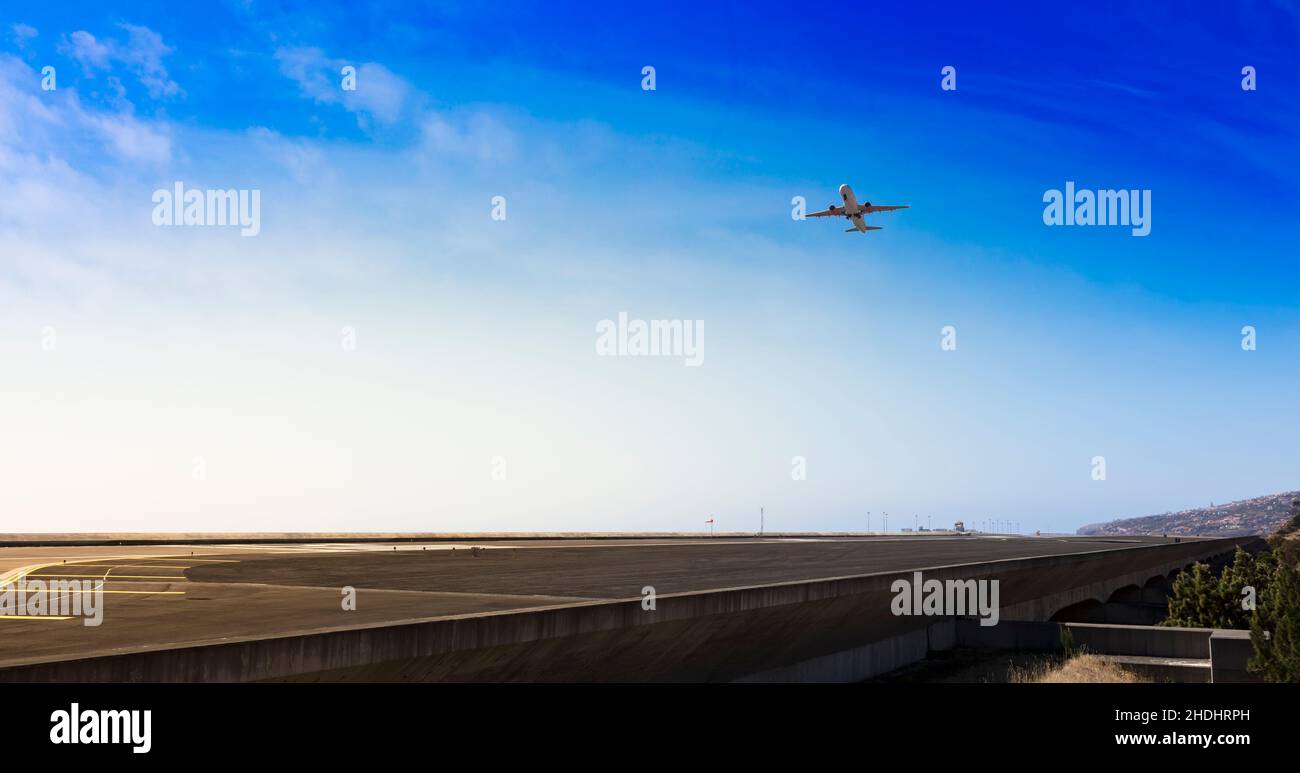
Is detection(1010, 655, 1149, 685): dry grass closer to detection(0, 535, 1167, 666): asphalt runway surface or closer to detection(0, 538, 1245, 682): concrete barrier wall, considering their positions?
detection(0, 538, 1245, 682): concrete barrier wall

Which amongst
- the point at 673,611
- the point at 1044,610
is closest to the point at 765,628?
the point at 673,611

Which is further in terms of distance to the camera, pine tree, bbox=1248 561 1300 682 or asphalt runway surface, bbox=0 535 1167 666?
pine tree, bbox=1248 561 1300 682

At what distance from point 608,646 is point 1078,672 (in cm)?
1970

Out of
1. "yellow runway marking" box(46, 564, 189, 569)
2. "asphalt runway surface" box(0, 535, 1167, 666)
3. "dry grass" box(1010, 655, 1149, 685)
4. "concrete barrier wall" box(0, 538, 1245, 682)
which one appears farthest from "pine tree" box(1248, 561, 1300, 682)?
Result: "yellow runway marking" box(46, 564, 189, 569)

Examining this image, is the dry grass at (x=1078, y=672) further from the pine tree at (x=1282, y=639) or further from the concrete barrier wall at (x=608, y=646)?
the pine tree at (x=1282, y=639)

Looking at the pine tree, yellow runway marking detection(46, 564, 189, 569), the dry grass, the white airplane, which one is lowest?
the dry grass

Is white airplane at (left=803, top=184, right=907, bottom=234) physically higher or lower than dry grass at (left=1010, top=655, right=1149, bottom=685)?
higher

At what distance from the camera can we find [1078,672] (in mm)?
29812

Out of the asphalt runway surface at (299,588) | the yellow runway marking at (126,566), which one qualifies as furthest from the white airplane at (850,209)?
the yellow runway marking at (126,566)

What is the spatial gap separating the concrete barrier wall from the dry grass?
11.9 feet

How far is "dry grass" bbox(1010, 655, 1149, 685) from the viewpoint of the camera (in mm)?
28922

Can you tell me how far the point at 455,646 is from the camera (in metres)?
13.8
